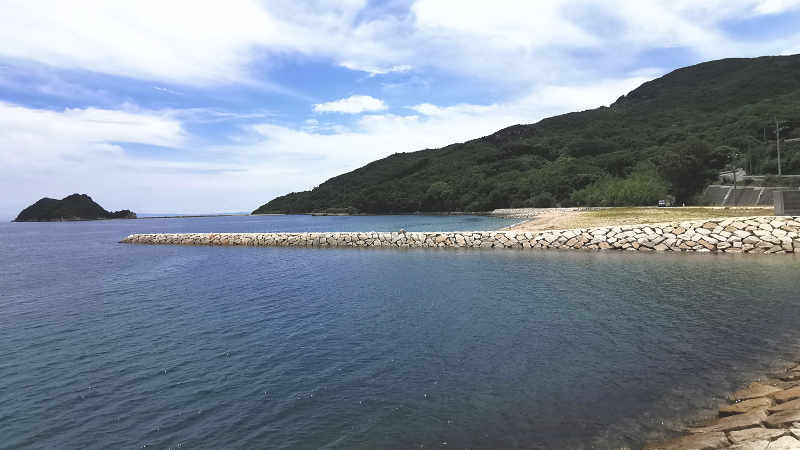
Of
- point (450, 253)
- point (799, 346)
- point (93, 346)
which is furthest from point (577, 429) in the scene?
point (450, 253)

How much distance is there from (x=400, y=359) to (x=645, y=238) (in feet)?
76.5

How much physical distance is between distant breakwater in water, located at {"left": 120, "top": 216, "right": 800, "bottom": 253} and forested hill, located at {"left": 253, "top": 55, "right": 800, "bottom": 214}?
38081mm

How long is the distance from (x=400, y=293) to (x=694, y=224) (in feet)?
68.4

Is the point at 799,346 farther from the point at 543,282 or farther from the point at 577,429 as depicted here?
the point at 543,282

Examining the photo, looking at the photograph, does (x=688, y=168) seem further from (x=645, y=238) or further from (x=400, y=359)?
(x=400, y=359)

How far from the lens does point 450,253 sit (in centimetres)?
3084

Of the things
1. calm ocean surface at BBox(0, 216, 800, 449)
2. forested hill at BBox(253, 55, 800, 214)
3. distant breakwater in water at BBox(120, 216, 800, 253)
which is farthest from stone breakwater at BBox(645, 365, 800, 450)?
forested hill at BBox(253, 55, 800, 214)

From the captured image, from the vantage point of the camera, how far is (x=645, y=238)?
26.8m

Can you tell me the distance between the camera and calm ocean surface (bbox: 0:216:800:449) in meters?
6.77

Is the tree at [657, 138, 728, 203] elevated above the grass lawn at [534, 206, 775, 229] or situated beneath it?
elevated above

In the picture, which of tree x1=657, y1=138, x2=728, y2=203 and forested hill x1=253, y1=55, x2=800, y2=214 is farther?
forested hill x1=253, y1=55, x2=800, y2=214

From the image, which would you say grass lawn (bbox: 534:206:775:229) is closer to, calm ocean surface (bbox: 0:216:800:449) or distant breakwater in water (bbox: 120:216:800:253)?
distant breakwater in water (bbox: 120:216:800:253)

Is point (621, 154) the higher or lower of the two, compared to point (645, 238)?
higher

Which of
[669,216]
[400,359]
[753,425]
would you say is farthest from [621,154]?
[753,425]
